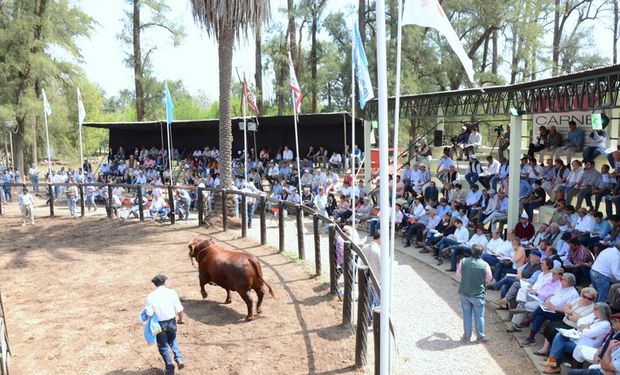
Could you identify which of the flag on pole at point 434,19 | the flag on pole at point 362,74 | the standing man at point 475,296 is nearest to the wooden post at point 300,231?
the flag on pole at point 362,74

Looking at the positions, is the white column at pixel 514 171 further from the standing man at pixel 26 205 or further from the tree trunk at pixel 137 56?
the tree trunk at pixel 137 56

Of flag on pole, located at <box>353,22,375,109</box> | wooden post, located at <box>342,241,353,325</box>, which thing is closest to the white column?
flag on pole, located at <box>353,22,375,109</box>

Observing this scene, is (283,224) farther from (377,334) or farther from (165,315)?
(377,334)

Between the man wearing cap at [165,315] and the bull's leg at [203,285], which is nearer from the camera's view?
the man wearing cap at [165,315]

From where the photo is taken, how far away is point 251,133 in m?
31.7

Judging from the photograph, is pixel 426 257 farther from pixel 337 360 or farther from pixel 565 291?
pixel 337 360

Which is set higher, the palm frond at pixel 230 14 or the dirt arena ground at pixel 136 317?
the palm frond at pixel 230 14

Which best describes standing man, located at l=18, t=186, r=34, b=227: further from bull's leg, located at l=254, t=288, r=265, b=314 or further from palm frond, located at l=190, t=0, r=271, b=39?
bull's leg, located at l=254, t=288, r=265, b=314

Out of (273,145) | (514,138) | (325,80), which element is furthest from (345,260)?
(325,80)

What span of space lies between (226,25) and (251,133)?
570 inches

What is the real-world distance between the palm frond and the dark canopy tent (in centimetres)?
861

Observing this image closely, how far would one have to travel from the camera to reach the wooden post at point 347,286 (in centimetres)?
840

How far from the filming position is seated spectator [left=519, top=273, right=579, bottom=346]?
8.23 meters

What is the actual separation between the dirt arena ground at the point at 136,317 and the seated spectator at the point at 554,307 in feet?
9.38
